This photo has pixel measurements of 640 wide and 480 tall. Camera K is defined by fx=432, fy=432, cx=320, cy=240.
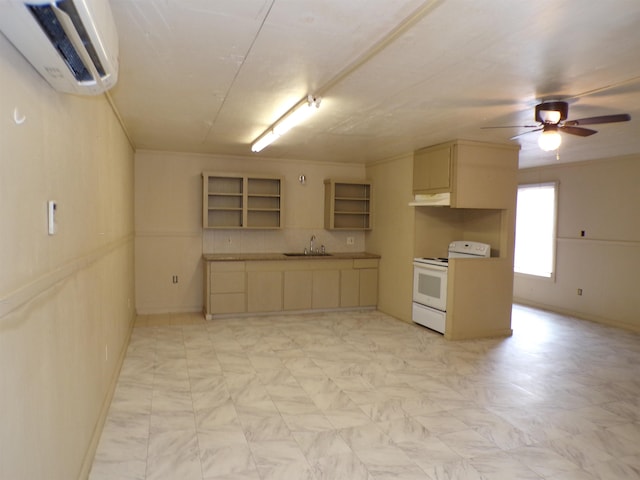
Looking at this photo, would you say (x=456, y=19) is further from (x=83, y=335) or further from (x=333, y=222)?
(x=333, y=222)

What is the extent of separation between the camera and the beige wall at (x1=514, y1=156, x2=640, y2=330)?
5.95 m

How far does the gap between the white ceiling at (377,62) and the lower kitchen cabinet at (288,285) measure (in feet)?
7.26

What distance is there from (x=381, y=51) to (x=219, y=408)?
2.70m

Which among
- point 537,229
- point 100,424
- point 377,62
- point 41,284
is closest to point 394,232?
point 537,229

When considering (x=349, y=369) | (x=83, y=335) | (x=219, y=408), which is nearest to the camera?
(x=83, y=335)

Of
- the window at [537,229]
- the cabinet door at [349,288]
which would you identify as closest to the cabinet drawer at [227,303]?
the cabinet door at [349,288]

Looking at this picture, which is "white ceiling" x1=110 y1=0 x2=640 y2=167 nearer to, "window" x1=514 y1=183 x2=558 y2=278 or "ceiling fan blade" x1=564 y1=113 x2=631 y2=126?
"ceiling fan blade" x1=564 y1=113 x2=631 y2=126

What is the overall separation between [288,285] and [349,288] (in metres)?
0.98

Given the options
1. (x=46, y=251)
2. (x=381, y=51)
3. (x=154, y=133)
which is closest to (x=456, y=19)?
(x=381, y=51)

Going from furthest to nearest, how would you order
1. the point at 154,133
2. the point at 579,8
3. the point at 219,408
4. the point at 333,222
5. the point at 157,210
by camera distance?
the point at 333,222, the point at 157,210, the point at 154,133, the point at 219,408, the point at 579,8

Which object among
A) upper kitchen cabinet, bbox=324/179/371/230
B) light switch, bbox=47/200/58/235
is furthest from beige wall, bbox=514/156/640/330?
light switch, bbox=47/200/58/235

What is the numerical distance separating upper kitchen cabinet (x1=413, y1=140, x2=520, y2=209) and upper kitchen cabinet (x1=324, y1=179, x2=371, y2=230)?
1.70 m

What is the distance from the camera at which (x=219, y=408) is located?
324 cm

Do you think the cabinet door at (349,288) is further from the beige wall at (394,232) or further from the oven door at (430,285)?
the oven door at (430,285)
